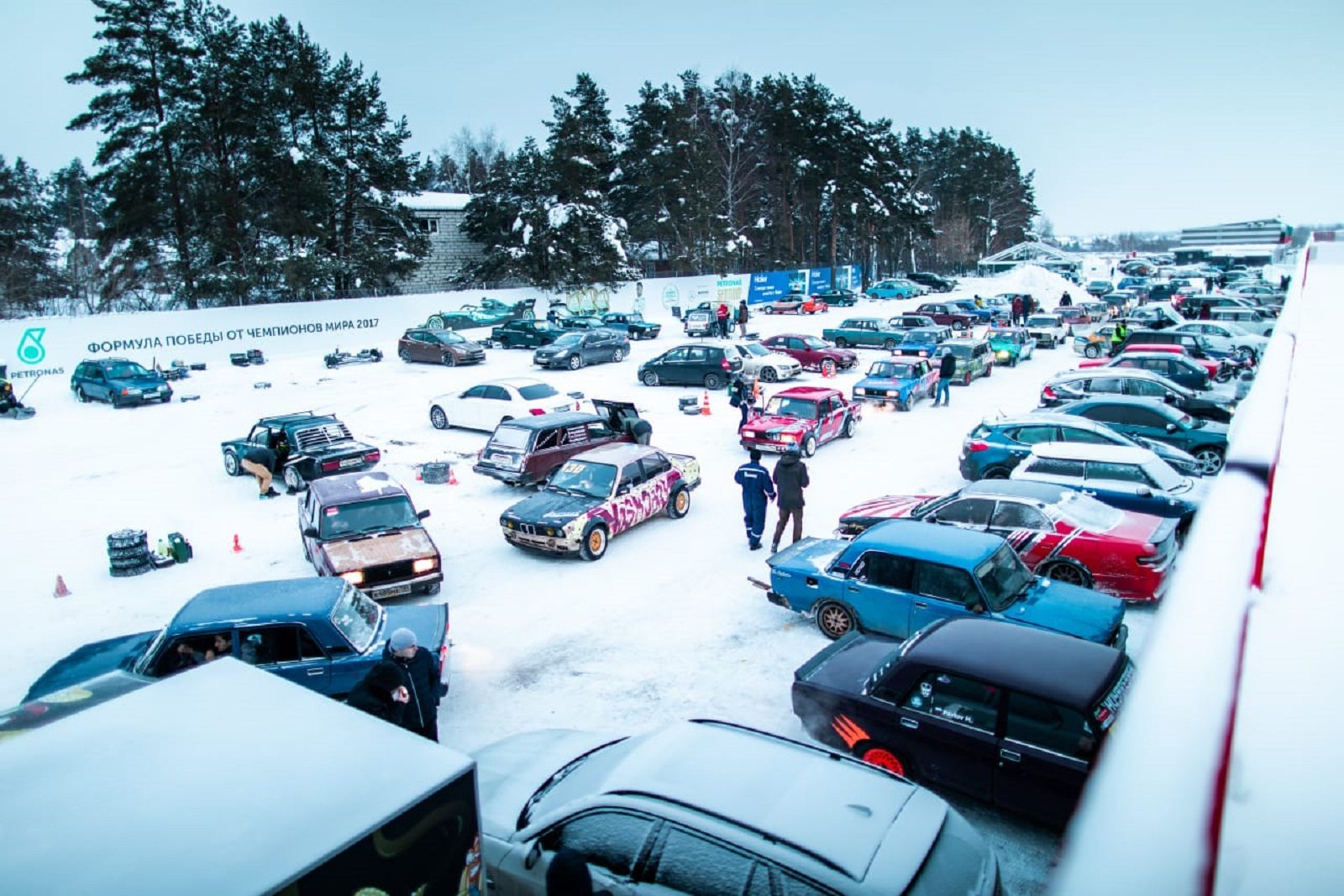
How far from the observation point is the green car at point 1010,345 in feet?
98.6

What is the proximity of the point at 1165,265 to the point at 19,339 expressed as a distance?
88463 mm

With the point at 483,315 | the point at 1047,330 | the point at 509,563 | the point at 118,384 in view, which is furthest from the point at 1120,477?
the point at 483,315

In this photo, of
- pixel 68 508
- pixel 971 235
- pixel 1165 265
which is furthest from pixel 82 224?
pixel 1165 265

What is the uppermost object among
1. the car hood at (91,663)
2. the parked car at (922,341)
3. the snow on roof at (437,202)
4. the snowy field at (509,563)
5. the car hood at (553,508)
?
the snow on roof at (437,202)

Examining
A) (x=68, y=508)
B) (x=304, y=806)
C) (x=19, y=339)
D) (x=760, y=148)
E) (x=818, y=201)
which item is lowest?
(x=68, y=508)

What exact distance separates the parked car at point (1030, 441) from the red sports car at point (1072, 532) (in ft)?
10.1

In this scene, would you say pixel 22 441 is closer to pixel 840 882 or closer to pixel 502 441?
pixel 502 441

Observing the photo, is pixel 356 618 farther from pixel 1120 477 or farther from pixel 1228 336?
pixel 1228 336

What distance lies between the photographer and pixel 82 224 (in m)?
78.6

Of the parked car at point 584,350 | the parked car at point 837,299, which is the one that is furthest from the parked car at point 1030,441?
the parked car at point 837,299

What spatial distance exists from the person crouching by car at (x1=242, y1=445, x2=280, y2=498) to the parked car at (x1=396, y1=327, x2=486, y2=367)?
52.1 feet

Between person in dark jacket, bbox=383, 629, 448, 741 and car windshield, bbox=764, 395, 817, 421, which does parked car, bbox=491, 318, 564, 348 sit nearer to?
car windshield, bbox=764, 395, 817, 421

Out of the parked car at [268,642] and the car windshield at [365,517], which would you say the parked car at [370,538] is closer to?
the car windshield at [365,517]

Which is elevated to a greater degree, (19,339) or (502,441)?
(19,339)
